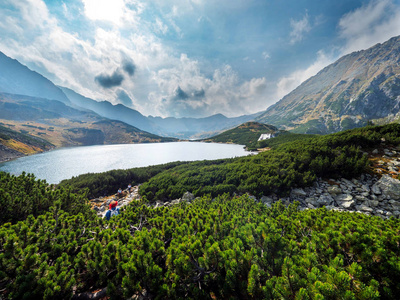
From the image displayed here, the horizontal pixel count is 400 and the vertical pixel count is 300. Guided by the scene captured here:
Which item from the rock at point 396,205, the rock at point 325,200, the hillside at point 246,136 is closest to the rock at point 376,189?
the rock at point 396,205

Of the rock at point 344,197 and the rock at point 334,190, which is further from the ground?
the rock at point 334,190

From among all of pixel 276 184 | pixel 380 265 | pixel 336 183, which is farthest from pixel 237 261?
pixel 336 183

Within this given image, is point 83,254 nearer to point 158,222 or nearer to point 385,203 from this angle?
point 158,222

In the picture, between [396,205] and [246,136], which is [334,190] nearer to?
[396,205]

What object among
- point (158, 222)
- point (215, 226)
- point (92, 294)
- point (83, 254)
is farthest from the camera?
point (158, 222)

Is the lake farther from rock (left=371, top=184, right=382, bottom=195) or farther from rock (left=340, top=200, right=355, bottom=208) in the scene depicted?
rock (left=371, top=184, right=382, bottom=195)

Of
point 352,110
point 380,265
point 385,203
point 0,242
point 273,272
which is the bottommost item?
point 385,203

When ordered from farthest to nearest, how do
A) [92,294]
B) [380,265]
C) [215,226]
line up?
1. [215,226]
2. [92,294]
3. [380,265]

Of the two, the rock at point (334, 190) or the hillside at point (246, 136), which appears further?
the hillside at point (246, 136)

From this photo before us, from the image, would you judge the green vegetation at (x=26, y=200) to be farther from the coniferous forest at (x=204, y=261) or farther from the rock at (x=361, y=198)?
the rock at (x=361, y=198)
